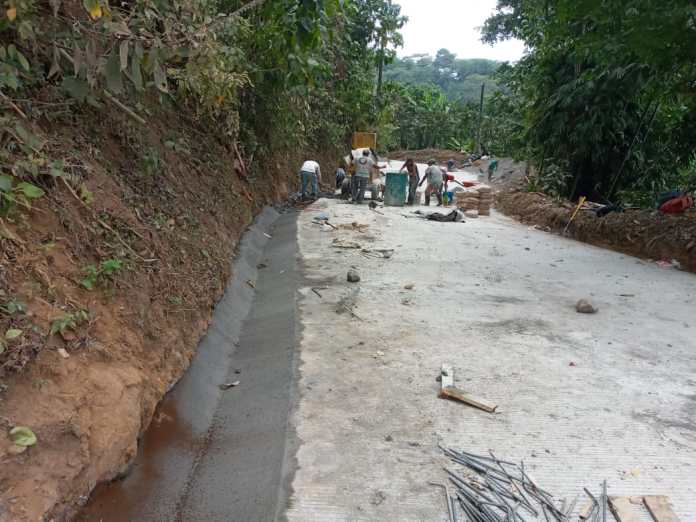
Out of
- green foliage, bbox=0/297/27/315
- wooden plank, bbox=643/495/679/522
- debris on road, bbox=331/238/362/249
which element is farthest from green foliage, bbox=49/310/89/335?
debris on road, bbox=331/238/362/249

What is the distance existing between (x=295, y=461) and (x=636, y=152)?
588 inches

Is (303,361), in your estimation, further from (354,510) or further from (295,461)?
(354,510)

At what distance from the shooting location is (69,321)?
2945 millimetres

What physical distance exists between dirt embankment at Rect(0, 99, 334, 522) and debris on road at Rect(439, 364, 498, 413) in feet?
7.11

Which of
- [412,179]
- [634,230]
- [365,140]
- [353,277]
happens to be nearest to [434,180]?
[412,179]

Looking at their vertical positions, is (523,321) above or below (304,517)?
below

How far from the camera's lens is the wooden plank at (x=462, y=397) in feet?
12.7

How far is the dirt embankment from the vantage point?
98.9 inches

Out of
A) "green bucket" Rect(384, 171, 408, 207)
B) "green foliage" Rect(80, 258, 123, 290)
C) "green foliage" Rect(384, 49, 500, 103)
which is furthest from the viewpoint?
"green foliage" Rect(384, 49, 500, 103)

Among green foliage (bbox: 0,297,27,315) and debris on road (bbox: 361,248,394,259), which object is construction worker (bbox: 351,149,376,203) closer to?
debris on road (bbox: 361,248,394,259)

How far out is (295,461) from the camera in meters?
3.22

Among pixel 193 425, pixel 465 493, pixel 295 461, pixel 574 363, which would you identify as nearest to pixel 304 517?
pixel 295 461

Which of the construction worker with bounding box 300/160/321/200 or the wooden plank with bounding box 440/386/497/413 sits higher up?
the wooden plank with bounding box 440/386/497/413

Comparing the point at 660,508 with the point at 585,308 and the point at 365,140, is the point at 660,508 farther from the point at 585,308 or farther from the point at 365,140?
the point at 365,140
